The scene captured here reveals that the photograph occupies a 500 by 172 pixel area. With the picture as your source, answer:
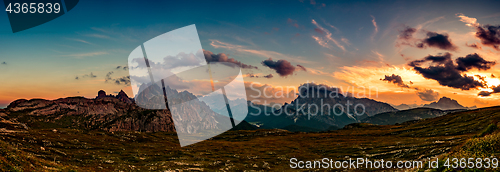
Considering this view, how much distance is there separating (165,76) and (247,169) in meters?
42.1

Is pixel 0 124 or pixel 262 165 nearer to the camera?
pixel 262 165

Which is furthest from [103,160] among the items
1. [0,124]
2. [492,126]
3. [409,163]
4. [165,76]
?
[492,126]

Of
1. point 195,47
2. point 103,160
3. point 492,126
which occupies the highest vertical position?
point 195,47

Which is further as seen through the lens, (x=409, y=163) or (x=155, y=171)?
(x=155, y=171)

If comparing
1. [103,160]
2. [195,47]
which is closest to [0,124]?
[103,160]

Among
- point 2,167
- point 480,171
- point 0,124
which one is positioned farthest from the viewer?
point 0,124

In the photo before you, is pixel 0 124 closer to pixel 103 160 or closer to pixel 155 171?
pixel 103 160

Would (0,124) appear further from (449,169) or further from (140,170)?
(449,169)

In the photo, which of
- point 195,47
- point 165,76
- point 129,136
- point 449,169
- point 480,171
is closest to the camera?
point 480,171

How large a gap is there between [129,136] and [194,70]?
107875mm

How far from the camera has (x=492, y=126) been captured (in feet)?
93.7

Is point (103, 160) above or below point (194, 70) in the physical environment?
below

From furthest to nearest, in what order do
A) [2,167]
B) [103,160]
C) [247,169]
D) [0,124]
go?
1. [0,124]
2. [247,169]
3. [103,160]
4. [2,167]

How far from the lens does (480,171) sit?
15055 millimetres
